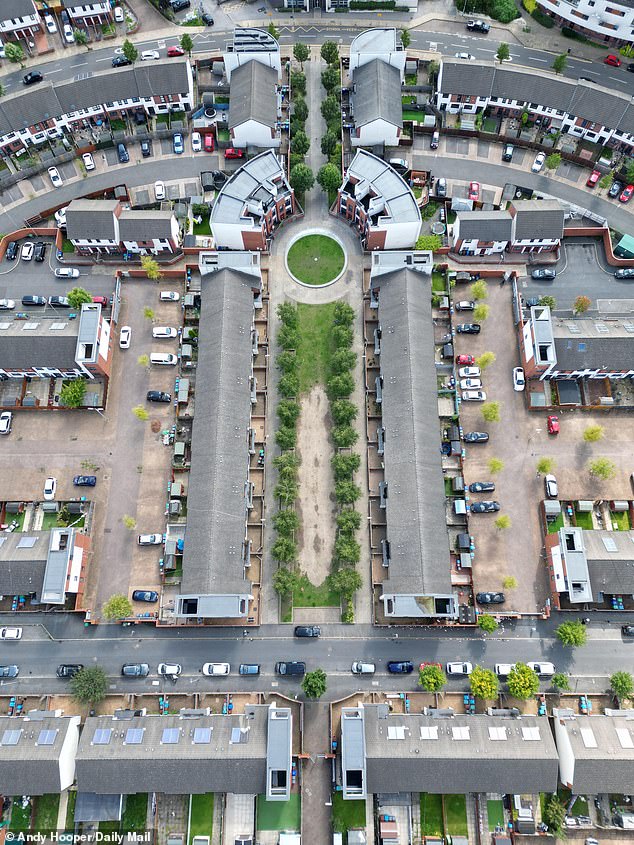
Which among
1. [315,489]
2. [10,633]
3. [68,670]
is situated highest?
[315,489]

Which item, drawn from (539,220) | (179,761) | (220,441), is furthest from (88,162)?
(179,761)

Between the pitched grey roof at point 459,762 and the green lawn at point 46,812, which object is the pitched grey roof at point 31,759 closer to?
the green lawn at point 46,812

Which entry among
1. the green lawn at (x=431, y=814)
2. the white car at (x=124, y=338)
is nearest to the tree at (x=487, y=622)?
the green lawn at (x=431, y=814)

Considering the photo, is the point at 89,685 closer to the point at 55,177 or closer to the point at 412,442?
the point at 412,442

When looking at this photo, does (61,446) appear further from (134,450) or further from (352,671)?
(352,671)

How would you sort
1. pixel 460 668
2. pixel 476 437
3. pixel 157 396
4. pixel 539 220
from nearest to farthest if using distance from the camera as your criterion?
pixel 460 668, pixel 476 437, pixel 157 396, pixel 539 220

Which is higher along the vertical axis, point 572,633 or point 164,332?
point 164,332

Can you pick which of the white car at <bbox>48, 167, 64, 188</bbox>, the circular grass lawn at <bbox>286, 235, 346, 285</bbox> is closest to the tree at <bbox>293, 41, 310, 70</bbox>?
the circular grass lawn at <bbox>286, 235, 346, 285</bbox>

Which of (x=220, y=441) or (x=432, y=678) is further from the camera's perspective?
(x=220, y=441)
